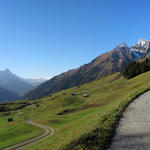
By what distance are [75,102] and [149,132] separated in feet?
341

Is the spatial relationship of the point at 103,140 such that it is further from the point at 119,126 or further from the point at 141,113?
the point at 141,113

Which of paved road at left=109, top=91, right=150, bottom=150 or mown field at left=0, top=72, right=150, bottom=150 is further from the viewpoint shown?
mown field at left=0, top=72, right=150, bottom=150

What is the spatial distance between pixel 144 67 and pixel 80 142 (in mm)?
131994

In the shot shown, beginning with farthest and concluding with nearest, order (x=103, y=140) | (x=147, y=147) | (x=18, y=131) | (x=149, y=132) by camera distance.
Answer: (x=18, y=131) < (x=149, y=132) < (x=103, y=140) < (x=147, y=147)

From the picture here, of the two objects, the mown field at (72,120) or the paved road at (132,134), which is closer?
the paved road at (132,134)

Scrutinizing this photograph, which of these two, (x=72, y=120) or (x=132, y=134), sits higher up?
(x=132, y=134)

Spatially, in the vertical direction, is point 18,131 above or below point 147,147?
below

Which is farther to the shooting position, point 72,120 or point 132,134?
point 72,120

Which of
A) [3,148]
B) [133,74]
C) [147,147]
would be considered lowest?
[3,148]

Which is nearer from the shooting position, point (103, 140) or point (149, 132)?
point (103, 140)

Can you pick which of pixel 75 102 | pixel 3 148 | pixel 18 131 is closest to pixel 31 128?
pixel 18 131

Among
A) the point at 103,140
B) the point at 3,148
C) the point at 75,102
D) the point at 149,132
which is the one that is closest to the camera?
the point at 103,140

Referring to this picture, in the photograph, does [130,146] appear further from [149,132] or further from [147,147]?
[149,132]

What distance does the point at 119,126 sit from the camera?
14797mm
